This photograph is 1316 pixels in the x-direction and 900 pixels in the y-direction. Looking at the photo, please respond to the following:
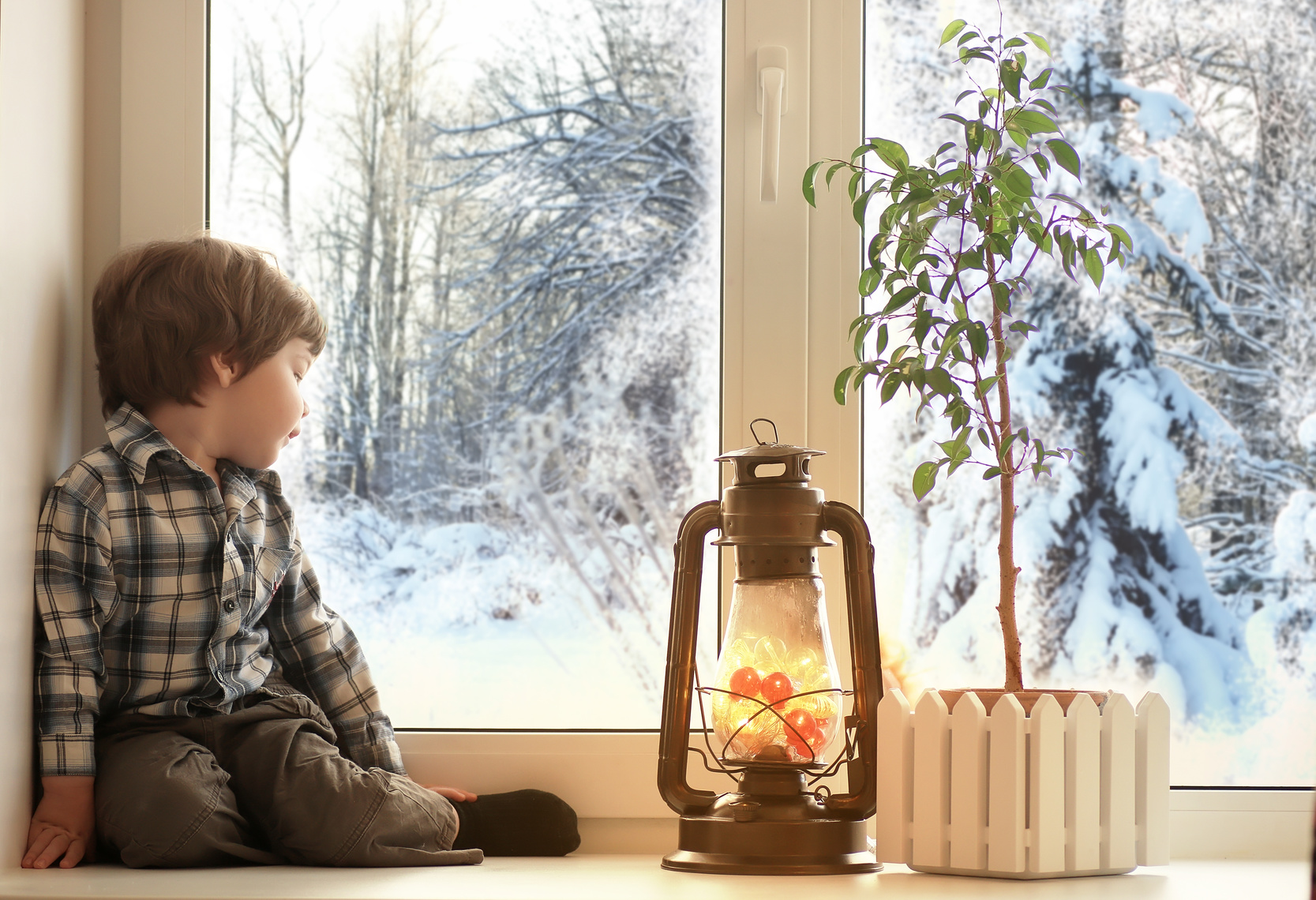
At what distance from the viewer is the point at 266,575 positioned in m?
1.28

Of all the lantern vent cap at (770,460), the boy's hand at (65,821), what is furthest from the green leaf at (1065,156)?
the boy's hand at (65,821)

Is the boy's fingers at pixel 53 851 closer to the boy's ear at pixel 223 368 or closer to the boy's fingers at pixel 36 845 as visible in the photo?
the boy's fingers at pixel 36 845

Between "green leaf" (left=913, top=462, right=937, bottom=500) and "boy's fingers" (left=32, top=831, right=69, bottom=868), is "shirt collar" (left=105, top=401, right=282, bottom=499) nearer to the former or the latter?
"boy's fingers" (left=32, top=831, right=69, bottom=868)

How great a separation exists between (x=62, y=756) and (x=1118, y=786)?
104 centimetres

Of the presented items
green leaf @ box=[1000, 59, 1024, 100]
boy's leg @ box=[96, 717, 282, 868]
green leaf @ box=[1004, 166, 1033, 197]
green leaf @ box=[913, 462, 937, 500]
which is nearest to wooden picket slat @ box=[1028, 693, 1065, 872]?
green leaf @ box=[913, 462, 937, 500]

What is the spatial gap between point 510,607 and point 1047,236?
764mm

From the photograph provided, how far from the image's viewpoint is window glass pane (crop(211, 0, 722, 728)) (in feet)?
4.67

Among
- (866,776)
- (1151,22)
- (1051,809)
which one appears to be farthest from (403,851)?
(1151,22)

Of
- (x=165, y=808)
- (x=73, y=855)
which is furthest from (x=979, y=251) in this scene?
(x=73, y=855)

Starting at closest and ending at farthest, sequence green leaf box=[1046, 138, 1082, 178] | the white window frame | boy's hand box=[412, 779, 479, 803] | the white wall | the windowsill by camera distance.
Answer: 1. the windowsill
2. the white wall
3. green leaf box=[1046, 138, 1082, 178]
4. boy's hand box=[412, 779, 479, 803]
5. the white window frame

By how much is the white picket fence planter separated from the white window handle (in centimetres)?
64

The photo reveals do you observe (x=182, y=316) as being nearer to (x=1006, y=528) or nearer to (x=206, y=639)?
(x=206, y=639)

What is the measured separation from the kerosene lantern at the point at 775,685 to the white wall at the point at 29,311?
63 cm

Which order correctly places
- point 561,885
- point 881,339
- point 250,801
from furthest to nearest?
1. point 881,339
2. point 250,801
3. point 561,885
